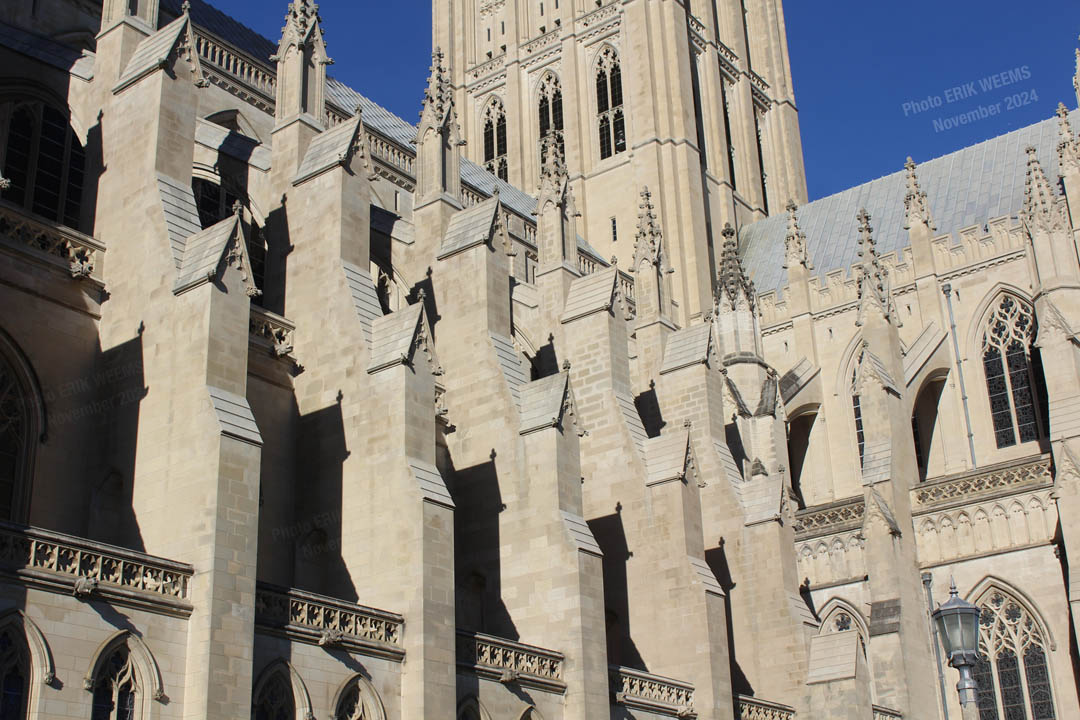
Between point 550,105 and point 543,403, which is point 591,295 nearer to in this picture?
point 543,403

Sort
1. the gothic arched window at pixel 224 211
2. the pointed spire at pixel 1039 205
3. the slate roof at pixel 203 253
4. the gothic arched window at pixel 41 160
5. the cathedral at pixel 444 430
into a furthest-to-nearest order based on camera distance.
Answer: the pointed spire at pixel 1039 205, the gothic arched window at pixel 224 211, the gothic arched window at pixel 41 160, the slate roof at pixel 203 253, the cathedral at pixel 444 430

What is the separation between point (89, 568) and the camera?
13.8m

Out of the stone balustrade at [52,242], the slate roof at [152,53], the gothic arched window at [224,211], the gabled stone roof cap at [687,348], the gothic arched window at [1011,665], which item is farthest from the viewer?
the gabled stone roof cap at [687,348]

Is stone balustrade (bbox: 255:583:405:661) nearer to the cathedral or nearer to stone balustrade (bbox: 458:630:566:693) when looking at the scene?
the cathedral

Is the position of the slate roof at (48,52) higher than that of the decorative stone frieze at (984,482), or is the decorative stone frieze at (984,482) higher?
the slate roof at (48,52)

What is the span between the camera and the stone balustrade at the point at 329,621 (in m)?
15.7

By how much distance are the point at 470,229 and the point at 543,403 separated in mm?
4094

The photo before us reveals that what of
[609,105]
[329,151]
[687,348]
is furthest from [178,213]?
[609,105]

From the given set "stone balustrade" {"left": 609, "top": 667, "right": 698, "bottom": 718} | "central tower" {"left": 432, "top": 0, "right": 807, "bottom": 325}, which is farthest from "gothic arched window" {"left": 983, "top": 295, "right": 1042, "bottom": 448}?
"stone balustrade" {"left": 609, "top": 667, "right": 698, "bottom": 718}

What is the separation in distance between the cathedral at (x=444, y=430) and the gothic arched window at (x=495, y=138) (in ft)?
36.2

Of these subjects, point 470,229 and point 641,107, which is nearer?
point 470,229

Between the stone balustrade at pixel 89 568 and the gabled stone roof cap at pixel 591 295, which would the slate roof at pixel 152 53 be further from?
the gabled stone roof cap at pixel 591 295

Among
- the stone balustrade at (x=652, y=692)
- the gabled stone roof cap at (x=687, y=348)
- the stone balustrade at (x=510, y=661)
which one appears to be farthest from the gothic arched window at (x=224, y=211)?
the gabled stone roof cap at (x=687, y=348)

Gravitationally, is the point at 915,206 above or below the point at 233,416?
above
